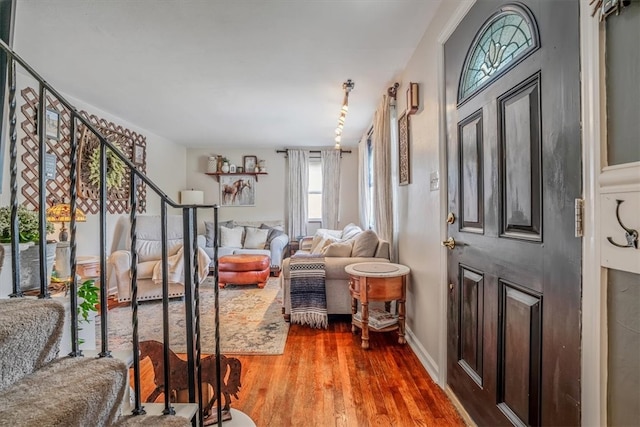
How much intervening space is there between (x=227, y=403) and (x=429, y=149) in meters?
1.88

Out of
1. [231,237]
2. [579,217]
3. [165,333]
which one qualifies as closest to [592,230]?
[579,217]

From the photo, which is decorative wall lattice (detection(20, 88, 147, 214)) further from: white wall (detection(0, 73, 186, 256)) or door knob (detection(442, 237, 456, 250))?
door knob (detection(442, 237, 456, 250))

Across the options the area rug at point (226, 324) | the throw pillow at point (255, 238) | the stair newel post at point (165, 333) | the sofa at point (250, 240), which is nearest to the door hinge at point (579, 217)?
the stair newel post at point (165, 333)

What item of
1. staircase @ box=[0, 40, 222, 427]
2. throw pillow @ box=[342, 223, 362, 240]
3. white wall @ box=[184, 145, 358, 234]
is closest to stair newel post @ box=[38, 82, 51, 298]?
staircase @ box=[0, 40, 222, 427]

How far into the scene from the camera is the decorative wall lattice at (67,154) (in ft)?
9.50

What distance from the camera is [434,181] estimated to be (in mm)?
1868

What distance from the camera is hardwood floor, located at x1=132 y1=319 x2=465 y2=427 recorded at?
153 cm

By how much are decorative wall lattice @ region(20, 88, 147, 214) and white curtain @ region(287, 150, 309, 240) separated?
98.5 inches

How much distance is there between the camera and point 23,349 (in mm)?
900

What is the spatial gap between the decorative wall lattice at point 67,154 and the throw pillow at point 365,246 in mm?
2537

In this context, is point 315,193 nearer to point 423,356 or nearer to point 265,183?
point 265,183

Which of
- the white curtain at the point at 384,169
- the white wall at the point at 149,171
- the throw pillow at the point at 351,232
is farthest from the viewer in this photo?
the throw pillow at the point at 351,232

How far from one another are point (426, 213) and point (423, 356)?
1.01 m

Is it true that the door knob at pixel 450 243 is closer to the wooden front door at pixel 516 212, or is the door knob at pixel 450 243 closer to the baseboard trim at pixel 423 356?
the wooden front door at pixel 516 212
